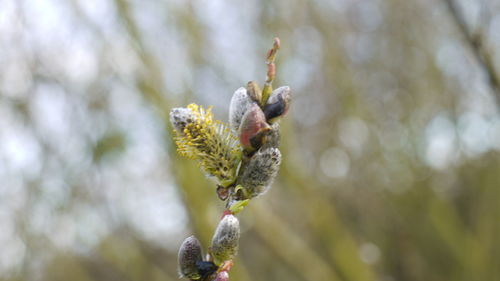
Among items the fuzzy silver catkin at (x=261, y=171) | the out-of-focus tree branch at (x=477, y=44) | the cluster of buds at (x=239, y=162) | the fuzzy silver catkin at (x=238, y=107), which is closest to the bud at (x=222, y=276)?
the cluster of buds at (x=239, y=162)

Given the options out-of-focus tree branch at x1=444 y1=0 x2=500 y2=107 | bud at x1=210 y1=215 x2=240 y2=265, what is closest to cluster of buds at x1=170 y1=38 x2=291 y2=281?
bud at x1=210 y1=215 x2=240 y2=265

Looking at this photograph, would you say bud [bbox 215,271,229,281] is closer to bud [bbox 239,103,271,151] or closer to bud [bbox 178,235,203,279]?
bud [bbox 178,235,203,279]

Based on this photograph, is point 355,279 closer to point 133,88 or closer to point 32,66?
point 133,88

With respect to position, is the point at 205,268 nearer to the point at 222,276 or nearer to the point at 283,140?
the point at 222,276

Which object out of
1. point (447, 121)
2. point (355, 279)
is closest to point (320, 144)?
point (447, 121)

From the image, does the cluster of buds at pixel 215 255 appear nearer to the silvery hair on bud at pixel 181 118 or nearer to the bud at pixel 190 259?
the bud at pixel 190 259

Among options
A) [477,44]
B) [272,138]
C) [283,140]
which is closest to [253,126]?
[272,138]
